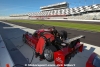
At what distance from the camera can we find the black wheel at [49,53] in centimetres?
402

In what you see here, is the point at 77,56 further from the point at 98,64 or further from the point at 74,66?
the point at 98,64

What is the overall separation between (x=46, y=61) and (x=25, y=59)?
3.41ft

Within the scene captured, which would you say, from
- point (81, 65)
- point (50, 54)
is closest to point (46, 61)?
point (50, 54)

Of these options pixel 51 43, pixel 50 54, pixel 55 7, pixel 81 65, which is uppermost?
pixel 55 7

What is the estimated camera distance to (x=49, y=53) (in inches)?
162

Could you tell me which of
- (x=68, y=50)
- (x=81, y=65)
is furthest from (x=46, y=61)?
(x=81, y=65)

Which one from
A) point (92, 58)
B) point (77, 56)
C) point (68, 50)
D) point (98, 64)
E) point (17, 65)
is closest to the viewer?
point (98, 64)

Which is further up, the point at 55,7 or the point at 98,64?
the point at 55,7

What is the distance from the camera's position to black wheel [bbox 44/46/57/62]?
4016 mm

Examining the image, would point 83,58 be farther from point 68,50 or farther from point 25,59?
point 25,59

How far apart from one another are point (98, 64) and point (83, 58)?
5.96 ft

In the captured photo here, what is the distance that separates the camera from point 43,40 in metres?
4.18

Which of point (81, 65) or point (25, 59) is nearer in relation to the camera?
point (81, 65)

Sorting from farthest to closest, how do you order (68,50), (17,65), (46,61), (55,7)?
(55,7) → (46,61) → (17,65) → (68,50)
